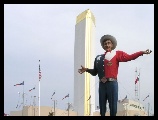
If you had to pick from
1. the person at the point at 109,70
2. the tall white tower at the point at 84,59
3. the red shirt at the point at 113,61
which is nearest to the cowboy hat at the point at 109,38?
the person at the point at 109,70

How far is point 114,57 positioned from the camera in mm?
8203

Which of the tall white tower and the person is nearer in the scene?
the person

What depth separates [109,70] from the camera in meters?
8.15

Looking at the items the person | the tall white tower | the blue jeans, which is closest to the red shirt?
the person

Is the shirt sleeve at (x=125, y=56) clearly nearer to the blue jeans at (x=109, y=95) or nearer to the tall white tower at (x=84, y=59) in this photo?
the blue jeans at (x=109, y=95)

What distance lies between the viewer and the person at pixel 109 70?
802cm

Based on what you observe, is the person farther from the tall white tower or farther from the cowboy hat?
the tall white tower

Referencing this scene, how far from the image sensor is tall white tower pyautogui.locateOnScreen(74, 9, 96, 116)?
40250 millimetres

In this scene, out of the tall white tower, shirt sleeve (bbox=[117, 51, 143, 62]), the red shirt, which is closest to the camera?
shirt sleeve (bbox=[117, 51, 143, 62])

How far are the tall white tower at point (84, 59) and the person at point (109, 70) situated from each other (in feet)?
102

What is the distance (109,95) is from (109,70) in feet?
1.75

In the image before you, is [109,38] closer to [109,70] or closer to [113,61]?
[113,61]

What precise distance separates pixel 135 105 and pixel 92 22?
2800 cm
